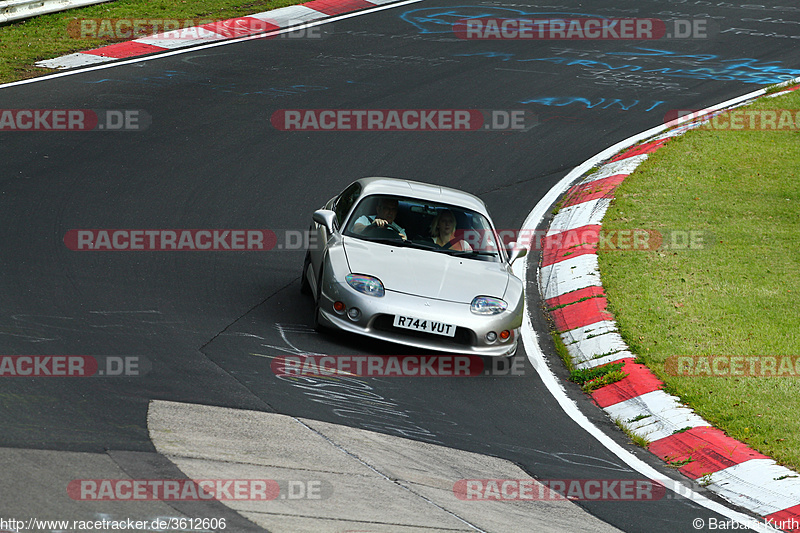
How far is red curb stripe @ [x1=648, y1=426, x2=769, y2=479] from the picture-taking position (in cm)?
665

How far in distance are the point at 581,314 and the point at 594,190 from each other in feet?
11.9

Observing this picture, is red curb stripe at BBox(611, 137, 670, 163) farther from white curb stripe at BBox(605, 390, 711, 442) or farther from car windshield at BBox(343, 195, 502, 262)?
white curb stripe at BBox(605, 390, 711, 442)

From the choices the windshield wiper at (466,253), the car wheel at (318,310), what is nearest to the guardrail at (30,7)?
the car wheel at (318,310)

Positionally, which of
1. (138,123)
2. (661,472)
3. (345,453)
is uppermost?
(138,123)

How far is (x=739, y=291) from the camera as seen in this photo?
933cm

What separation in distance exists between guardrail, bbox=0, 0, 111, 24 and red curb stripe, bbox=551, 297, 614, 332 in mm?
12287

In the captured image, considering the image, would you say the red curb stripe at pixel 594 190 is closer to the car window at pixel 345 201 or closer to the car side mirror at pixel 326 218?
the car window at pixel 345 201

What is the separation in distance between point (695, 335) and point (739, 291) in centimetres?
117

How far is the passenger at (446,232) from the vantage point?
862cm

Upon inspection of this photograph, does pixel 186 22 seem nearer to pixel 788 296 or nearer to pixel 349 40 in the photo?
pixel 349 40

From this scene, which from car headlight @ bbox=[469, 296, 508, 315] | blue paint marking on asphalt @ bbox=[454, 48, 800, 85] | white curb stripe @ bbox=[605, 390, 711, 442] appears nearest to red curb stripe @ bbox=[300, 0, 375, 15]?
blue paint marking on asphalt @ bbox=[454, 48, 800, 85]

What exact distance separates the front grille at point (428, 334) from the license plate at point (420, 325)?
36mm

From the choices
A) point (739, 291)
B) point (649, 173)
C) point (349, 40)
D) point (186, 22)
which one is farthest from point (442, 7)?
point (739, 291)

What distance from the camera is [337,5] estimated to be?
20094 mm
